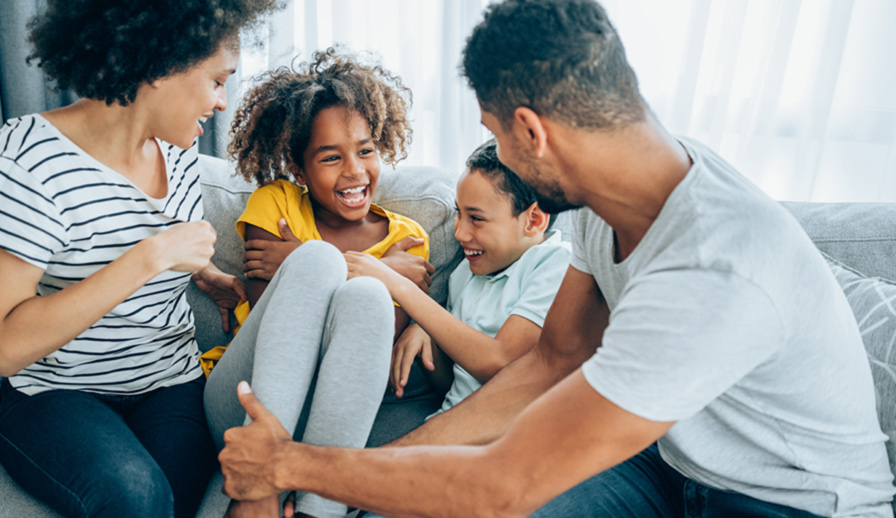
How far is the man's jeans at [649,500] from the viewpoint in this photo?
37.3 inches

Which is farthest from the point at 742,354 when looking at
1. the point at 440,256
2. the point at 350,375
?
Result: the point at 440,256

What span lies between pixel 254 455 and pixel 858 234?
1258 millimetres

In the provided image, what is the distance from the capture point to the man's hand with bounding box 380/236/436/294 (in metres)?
1.49

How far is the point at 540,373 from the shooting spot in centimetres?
117

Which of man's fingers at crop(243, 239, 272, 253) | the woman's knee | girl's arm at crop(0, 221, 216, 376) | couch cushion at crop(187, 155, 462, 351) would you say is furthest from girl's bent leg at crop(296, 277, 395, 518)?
couch cushion at crop(187, 155, 462, 351)

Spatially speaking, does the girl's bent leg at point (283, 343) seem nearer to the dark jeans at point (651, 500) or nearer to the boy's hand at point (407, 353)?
the boy's hand at point (407, 353)

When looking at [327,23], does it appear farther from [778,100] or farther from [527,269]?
[778,100]

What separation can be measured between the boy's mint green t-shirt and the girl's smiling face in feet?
1.16

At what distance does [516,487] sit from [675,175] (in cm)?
46

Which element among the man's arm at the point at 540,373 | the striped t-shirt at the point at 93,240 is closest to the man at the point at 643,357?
the man's arm at the point at 540,373

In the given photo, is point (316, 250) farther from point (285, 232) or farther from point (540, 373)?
point (540, 373)

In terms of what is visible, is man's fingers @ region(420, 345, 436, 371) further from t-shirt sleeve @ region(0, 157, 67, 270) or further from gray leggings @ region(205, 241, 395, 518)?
t-shirt sleeve @ region(0, 157, 67, 270)

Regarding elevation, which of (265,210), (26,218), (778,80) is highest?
(778,80)

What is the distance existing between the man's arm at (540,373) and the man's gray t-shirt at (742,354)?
90mm
